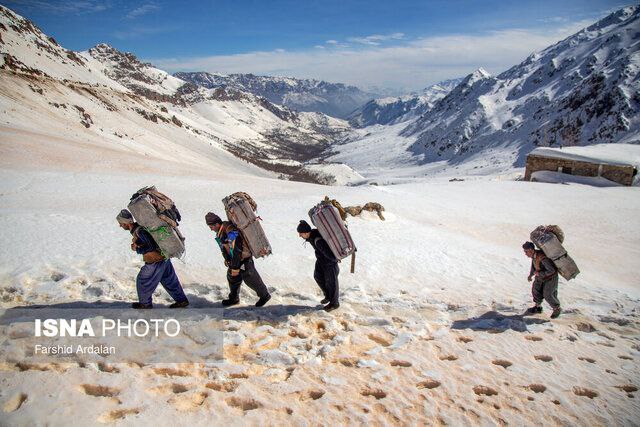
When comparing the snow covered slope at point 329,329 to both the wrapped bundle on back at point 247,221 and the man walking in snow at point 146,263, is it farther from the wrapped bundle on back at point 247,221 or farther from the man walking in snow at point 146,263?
the wrapped bundle on back at point 247,221

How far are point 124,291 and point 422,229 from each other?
1158 centimetres

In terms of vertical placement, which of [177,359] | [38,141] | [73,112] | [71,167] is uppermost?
[73,112]

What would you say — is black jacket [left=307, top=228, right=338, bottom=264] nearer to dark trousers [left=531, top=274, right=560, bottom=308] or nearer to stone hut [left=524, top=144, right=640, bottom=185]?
dark trousers [left=531, top=274, right=560, bottom=308]

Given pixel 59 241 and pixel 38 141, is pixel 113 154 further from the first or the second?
pixel 59 241

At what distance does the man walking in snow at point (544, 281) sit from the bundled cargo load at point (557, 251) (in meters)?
0.12

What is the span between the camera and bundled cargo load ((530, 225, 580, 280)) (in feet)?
25.7

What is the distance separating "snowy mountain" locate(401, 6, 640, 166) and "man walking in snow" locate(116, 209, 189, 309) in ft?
317

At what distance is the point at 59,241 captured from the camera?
995 centimetres

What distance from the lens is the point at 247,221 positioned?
7008mm

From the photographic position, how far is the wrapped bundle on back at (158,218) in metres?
6.46

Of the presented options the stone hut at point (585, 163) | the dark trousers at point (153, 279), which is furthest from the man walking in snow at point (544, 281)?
the stone hut at point (585, 163)

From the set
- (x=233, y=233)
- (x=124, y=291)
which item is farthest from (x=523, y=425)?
(x=124, y=291)

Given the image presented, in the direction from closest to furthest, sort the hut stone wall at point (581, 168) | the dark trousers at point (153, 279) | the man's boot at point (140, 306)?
1. the dark trousers at point (153, 279)
2. the man's boot at point (140, 306)
3. the hut stone wall at point (581, 168)

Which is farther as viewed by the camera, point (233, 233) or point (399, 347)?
point (233, 233)
